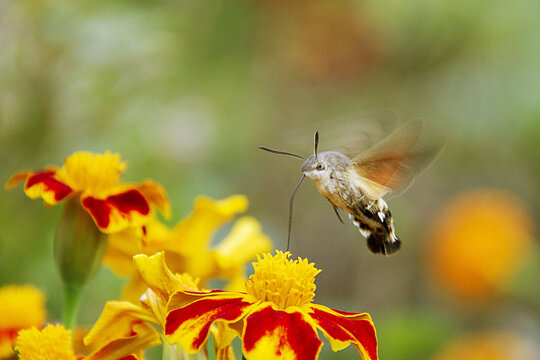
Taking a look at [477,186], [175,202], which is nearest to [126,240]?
[175,202]

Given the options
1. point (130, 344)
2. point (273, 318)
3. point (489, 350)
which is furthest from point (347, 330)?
point (489, 350)

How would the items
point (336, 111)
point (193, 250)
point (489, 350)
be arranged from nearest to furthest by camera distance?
Result: point (193, 250) < point (489, 350) < point (336, 111)

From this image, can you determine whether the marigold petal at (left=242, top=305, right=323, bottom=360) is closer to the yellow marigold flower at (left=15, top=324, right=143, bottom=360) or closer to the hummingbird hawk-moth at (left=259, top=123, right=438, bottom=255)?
the yellow marigold flower at (left=15, top=324, right=143, bottom=360)

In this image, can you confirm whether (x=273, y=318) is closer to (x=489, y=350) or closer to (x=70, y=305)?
(x=70, y=305)

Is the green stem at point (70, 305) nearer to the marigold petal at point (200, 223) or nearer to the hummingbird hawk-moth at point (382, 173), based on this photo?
the marigold petal at point (200, 223)

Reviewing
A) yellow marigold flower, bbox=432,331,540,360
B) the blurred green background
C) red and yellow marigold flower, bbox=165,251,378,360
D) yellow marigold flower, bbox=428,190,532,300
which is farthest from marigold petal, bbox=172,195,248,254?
yellow marigold flower, bbox=428,190,532,300

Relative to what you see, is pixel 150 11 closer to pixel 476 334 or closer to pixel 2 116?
pixel 2 116

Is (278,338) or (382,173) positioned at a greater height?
(382,173)

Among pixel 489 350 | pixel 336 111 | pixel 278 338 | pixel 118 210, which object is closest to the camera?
pixel 278 338
